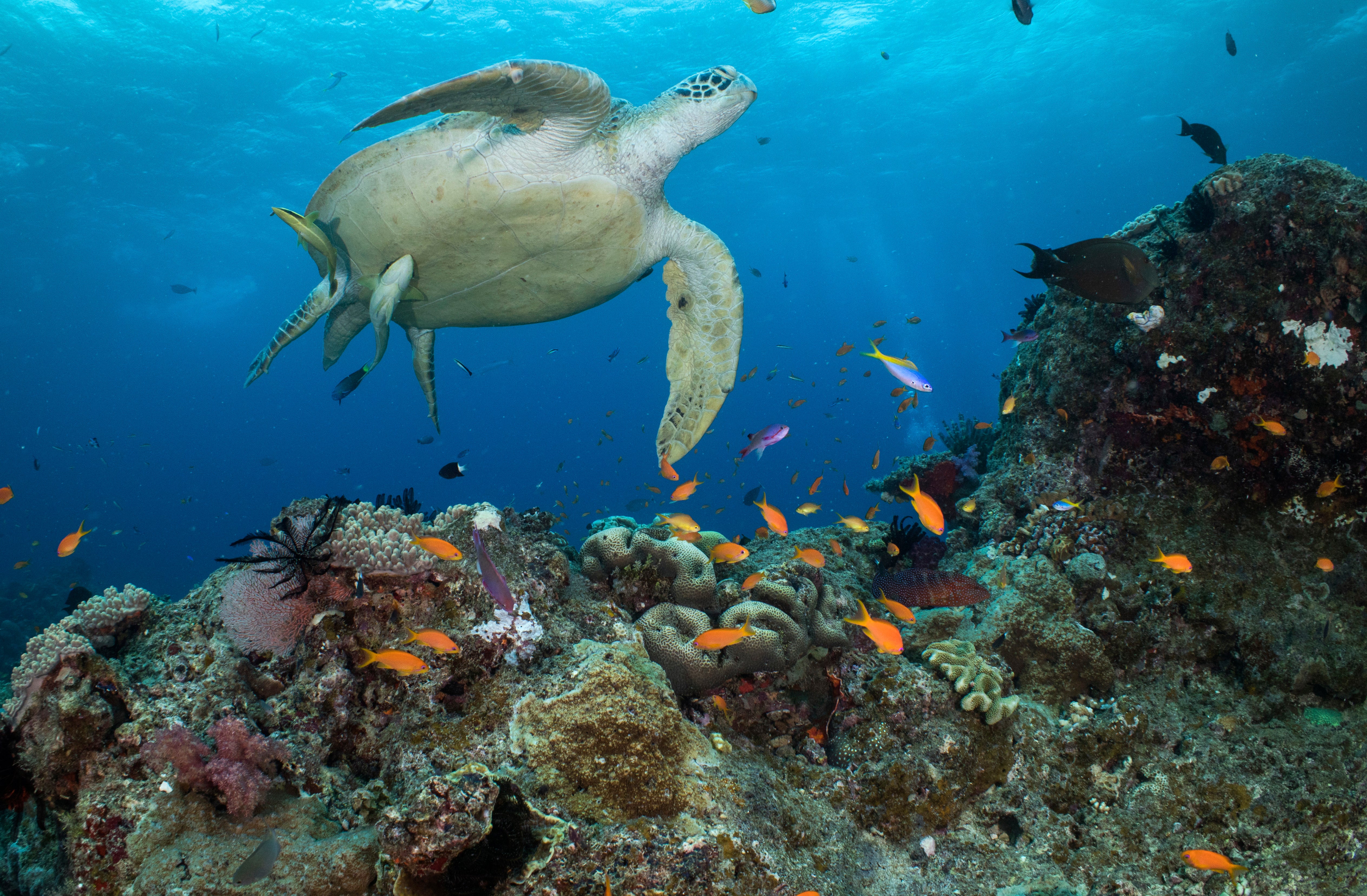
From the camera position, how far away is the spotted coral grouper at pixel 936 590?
358 centimetres

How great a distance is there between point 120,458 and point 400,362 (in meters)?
44.5

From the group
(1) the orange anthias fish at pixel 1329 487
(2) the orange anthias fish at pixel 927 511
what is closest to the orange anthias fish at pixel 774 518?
(2) the orange anthias fish at pixel 927 511

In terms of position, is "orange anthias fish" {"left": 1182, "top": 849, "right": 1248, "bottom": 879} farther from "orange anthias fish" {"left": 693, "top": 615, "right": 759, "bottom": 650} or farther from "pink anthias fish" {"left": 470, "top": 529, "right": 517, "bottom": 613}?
"pink anthias fish" {"left": 470, "top": 529, "right": 517, "bottom": 613}

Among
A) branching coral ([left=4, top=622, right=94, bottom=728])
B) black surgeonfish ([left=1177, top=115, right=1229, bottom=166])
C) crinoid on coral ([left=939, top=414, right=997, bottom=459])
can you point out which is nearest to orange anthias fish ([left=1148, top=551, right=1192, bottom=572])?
crinoid on coral ([left=939, top=414, right=997, bottom=459])

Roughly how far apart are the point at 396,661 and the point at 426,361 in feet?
14.2

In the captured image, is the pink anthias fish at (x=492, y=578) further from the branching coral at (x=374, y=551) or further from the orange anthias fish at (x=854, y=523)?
the orange anthias fish at (x=854, y=523)

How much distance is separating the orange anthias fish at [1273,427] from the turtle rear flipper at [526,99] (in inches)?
178

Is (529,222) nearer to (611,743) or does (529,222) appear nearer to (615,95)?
(611,743)

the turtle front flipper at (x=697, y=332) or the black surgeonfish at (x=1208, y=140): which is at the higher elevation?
the black surgeonfish at (x=1208, y=140)

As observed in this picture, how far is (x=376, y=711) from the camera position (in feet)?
7.50

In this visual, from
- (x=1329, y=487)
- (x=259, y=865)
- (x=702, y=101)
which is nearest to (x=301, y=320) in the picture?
(x=702, y=101)

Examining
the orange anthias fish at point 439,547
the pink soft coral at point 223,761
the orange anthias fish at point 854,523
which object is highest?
the orange anthias fish at point 439,547

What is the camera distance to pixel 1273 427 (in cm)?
335

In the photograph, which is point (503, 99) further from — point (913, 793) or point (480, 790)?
point (913, 793)
